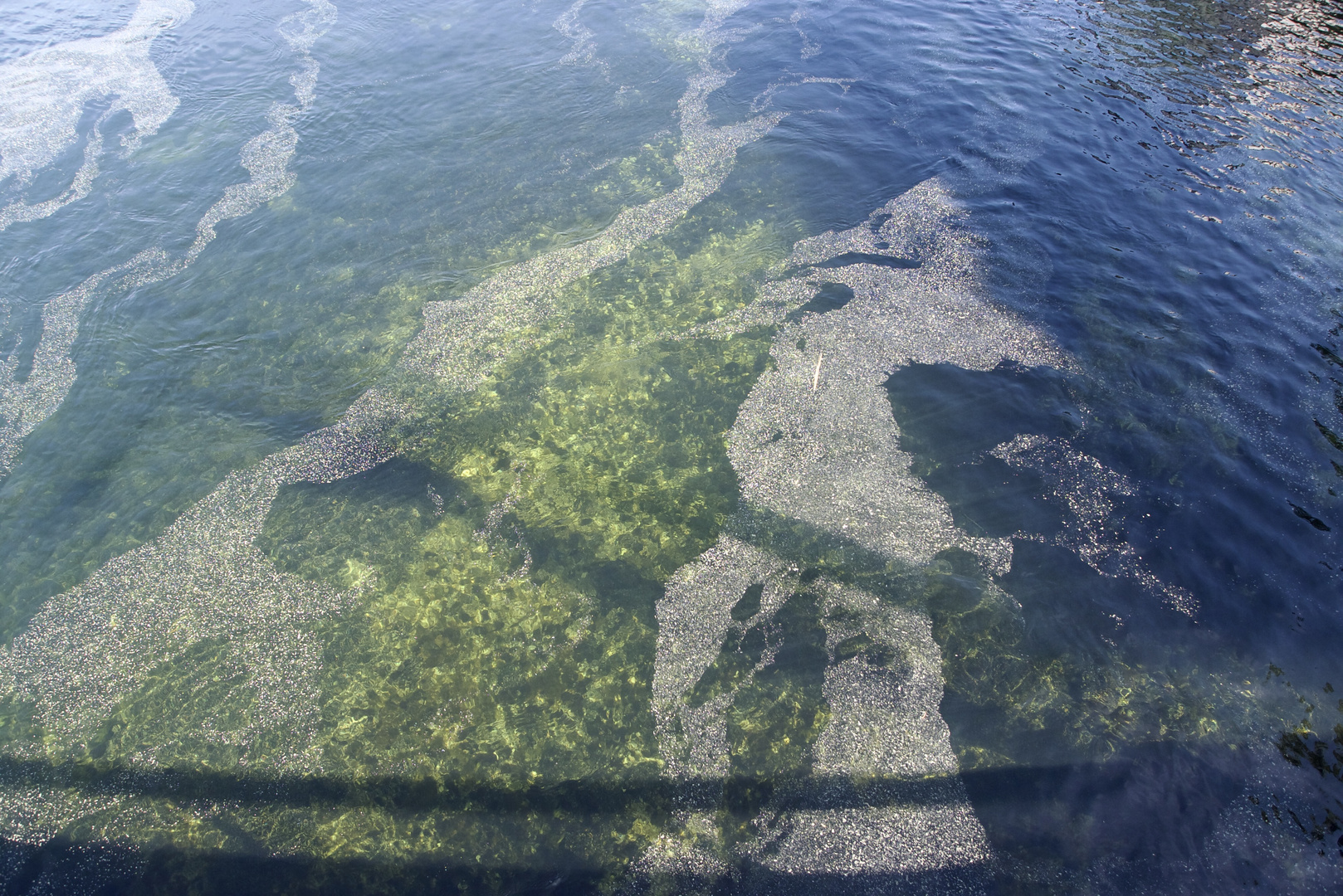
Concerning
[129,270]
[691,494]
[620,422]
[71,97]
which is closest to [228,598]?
[620,422]

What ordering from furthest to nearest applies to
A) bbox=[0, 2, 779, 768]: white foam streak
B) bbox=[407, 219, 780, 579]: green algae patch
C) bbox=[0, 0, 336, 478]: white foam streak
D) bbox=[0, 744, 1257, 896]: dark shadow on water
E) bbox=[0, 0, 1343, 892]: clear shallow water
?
bbox=[0, 0, 336, 478]: white foam streak < bbox=[407, 219, 780, 579]: green algae patch < bbox=[0, 2, 779, 768]: white foam streak < bbox=[0, 0, 1343, 892]: clear shallow water < bbox=[0, 744, 1257, 896]: dark shadow on water

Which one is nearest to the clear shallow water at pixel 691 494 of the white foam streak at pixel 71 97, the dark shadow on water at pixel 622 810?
the dark shadow on water at pixel 622 810

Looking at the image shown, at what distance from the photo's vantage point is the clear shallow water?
16.1 feet

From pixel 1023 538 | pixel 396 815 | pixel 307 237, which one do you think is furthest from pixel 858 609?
pixel 307 237

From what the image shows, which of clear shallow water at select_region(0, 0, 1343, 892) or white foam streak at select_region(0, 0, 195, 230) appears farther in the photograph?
white foam streak at select_region(0, 0, 195, 230)

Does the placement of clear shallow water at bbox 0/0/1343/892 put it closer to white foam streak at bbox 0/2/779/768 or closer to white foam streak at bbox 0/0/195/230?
white foam streak at bbox 0/2/779/768

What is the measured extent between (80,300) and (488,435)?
26.1 feet

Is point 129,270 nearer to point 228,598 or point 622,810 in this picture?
point 228,598

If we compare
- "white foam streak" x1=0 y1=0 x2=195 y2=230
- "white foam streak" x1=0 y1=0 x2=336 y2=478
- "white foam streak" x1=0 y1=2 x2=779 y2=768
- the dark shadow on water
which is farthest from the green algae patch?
"white foam streak" x1=0 y1=0 x2=195 y2=230

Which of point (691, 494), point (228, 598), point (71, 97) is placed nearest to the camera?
point (228, 598)

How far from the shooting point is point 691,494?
6891mm

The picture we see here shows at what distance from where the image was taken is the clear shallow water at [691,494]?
4.92 m

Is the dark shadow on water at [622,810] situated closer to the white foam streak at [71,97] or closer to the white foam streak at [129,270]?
the white foam streak at [129,270]

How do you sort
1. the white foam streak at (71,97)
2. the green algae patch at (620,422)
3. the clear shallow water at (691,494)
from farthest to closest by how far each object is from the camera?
the white foam streak at (71,97), the green algae patch at (620,422), the clear shallow water at (691,494)
